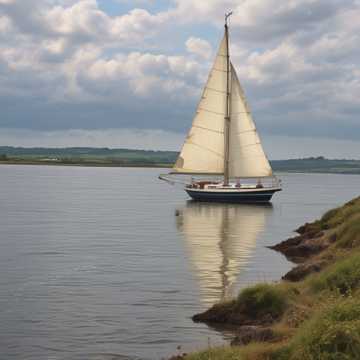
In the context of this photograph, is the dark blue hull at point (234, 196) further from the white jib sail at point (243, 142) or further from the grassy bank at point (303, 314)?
the grassy bank at point (303, 314)

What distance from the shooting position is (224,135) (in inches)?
2968

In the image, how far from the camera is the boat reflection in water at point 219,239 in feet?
84.8

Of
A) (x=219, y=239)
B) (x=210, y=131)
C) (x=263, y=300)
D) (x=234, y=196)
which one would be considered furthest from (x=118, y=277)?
(x=234, y=196)

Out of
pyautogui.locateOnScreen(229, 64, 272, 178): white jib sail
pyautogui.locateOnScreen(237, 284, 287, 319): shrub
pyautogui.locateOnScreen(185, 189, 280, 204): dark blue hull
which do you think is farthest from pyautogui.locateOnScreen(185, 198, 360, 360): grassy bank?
pyautogui.locateOnScreen(185, 189, 280, 204): dark blue hull

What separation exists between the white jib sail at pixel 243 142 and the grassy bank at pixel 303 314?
4327cm

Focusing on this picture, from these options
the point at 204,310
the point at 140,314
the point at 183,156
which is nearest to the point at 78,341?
the point at 140,314

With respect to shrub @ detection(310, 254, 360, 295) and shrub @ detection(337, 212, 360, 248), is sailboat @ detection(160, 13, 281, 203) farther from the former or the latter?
shrub @ detection(310, 254, 360, 295)

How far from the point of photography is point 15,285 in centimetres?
2450

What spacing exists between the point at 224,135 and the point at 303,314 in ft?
198

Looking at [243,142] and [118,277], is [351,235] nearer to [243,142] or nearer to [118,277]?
[118,277]

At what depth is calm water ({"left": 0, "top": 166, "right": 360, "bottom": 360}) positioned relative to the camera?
1736 cm

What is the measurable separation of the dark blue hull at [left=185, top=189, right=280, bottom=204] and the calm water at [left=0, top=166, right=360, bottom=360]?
1904 cm

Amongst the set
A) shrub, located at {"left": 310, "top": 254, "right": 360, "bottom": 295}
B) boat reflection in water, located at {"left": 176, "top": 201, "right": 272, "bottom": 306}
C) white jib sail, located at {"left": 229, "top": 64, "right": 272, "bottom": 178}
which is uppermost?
white jib sail, located at {"left": 229, "top": 64, "right": 272, "bottom": 178}

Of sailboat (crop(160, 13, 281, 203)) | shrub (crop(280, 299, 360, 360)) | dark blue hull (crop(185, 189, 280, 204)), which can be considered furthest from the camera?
dark blue hull (crop(185, 189, 280, 204))
